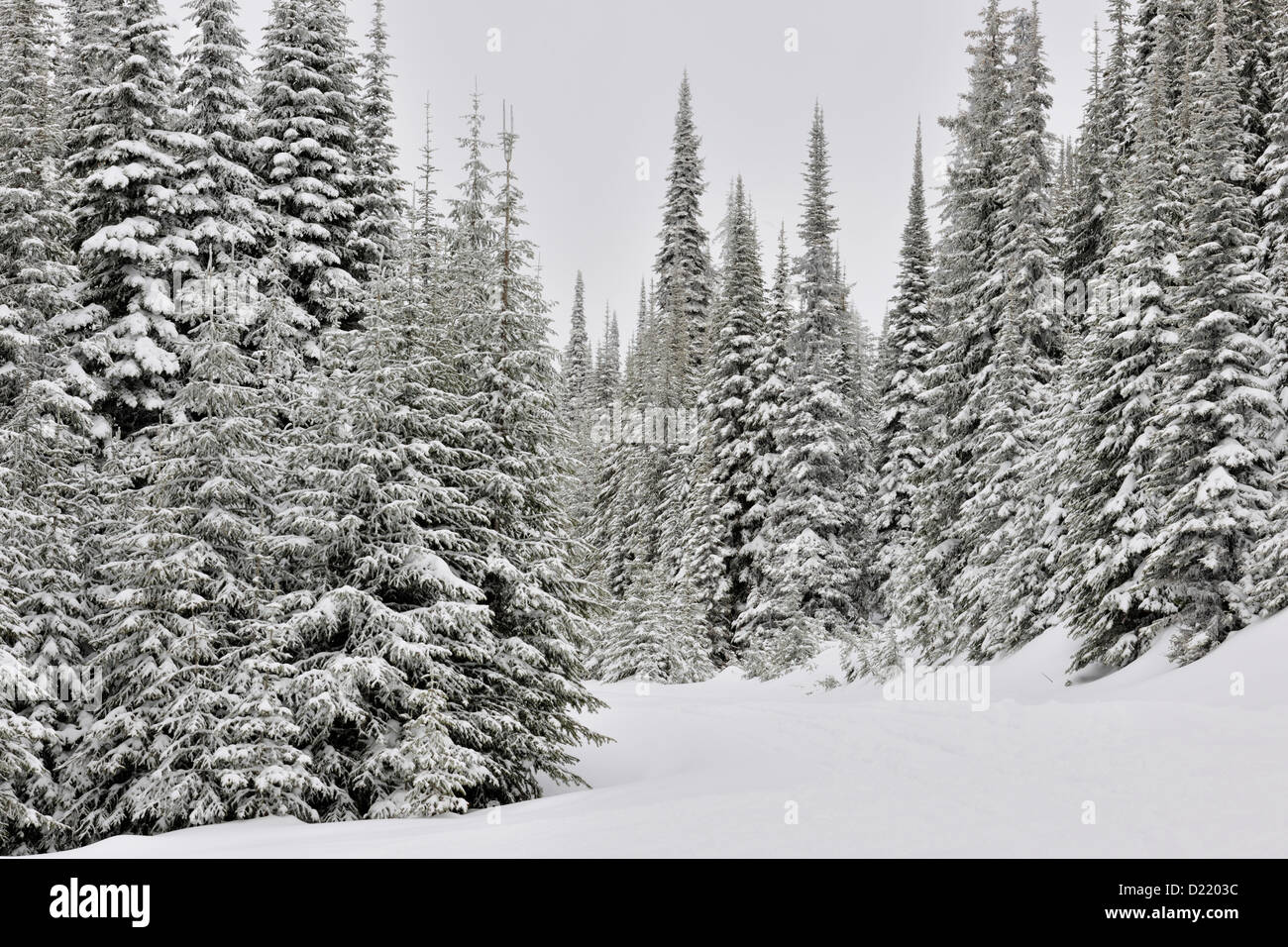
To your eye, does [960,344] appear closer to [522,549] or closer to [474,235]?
[474,235]

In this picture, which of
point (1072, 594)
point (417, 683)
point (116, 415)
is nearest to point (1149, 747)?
point (1072, 594)

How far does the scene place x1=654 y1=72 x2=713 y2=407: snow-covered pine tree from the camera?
5219cm

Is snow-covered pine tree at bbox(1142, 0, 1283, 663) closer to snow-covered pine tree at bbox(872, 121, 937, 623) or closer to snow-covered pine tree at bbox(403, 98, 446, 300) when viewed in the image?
snow-covered pine tree at bbox(403, 98, 446, 300)

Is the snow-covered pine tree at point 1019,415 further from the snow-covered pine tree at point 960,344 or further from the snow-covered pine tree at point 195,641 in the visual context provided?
the snow-covered pine tree at point 195,641

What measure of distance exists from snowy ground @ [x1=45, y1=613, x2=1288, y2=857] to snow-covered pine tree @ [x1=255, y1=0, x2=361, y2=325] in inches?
568

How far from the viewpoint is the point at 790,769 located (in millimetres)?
13195

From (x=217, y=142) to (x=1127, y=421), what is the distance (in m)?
22.1

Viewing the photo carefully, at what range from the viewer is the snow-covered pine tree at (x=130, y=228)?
66.9 ft

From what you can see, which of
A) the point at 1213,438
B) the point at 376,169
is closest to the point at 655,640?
the point at 376,169

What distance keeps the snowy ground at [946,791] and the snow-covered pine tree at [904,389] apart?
18.4 metres

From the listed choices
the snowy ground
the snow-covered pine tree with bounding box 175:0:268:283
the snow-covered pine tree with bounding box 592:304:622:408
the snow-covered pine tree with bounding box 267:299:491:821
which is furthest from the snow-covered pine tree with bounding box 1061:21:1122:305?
the snow-covered pine tree with bounding box 592:304:622:408

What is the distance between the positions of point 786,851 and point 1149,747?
604 cm

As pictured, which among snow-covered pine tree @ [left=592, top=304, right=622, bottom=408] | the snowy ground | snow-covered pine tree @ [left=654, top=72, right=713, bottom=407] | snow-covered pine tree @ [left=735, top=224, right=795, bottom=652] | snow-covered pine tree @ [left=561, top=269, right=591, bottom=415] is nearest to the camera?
the snowy ground
